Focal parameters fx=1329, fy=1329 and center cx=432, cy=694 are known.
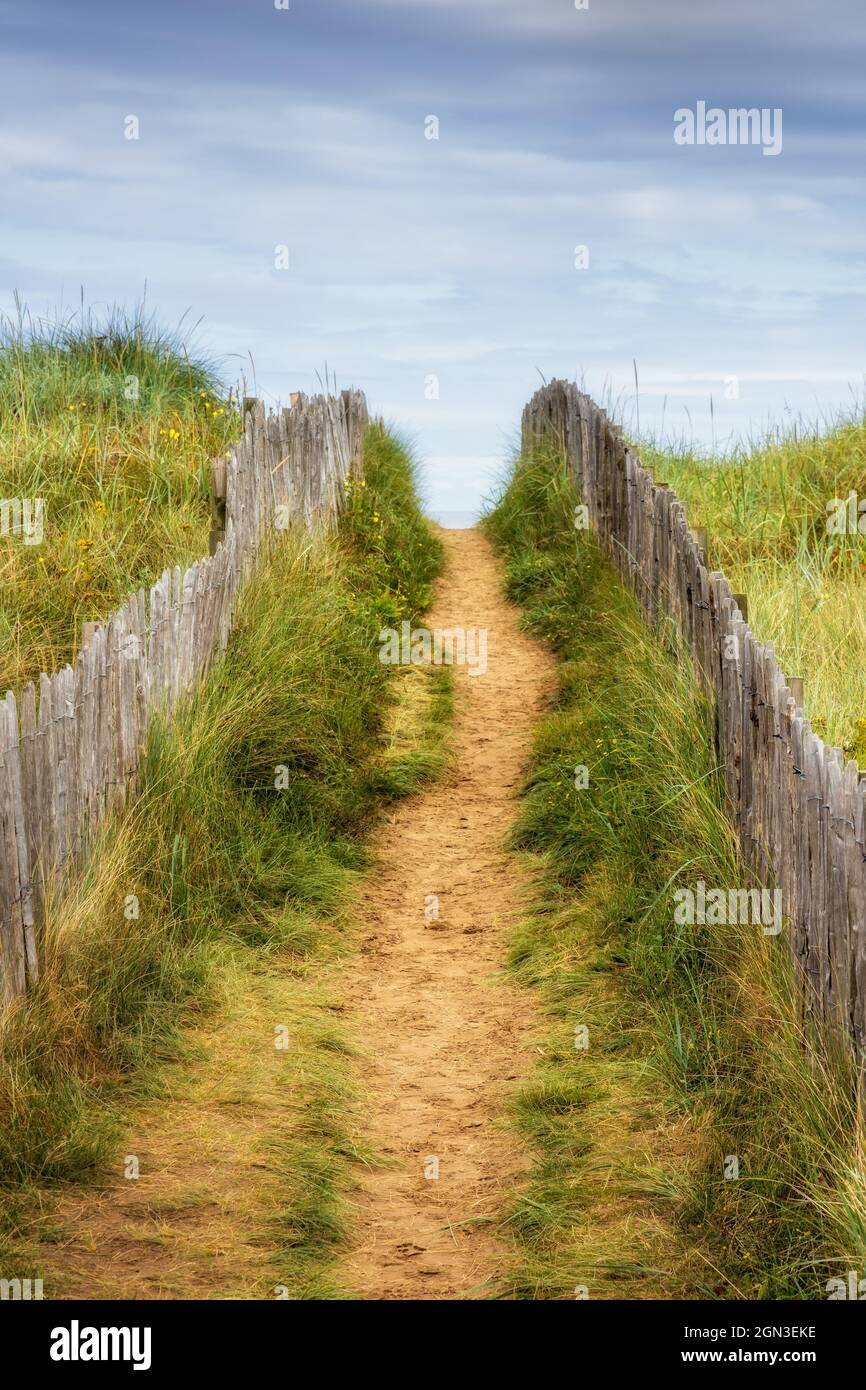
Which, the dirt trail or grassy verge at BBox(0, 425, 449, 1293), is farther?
grassy verge at BBox(0, 425, 449, 1293)

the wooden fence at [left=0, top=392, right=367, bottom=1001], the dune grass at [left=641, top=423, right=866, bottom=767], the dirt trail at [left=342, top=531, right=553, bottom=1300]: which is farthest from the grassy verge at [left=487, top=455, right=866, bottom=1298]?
the wooden fence at [left=0, top=392, right=367, bottom=1001]

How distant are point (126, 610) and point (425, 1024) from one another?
246 centimetres

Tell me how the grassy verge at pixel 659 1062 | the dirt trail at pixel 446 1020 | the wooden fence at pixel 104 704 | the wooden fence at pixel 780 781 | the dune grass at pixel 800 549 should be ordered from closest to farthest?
the grassy verge at pixel 659 1062 → the wooden fence at pixel 780 781 → the dirt trail at pixel 446 1020 → the wooden fence at pixel 104 704 → the dune grass at pixel 800 549

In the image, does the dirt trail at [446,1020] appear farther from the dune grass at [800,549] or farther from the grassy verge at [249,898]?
the dune grass at [800,549]

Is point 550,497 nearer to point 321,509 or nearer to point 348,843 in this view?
point 321,509

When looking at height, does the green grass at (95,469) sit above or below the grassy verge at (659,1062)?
above

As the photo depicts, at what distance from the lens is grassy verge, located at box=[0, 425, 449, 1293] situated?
4828mm

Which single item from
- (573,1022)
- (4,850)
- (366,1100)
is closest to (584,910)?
(573,1022)

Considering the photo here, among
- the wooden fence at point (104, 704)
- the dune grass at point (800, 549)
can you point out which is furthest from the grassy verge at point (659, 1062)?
the wooden fence at point (104, 704)

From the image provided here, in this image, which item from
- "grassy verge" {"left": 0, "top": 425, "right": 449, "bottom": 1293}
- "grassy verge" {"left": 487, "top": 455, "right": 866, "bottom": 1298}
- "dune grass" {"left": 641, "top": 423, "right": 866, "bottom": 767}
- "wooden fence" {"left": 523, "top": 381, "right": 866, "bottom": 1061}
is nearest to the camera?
"grassy verge" {"left": 487, "top": 455, "right": 866, "bottom": 1298}

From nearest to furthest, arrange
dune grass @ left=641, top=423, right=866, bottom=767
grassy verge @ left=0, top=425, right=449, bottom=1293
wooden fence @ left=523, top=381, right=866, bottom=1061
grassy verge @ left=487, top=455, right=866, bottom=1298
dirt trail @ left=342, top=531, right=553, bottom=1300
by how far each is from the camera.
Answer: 1. grassy verge @ left=487, top=455, right=866, bottom=1298
2. wooden fence @ left=523, top=381, right=866, bottom=1061
3. dirt trail @ left=342, top=531, right=553, bottom=1300
4. grassy verge @ left=0, top=425, right=449, bottom=1293
5. dune grass @ left=641, top=423, right=866, bottom=767

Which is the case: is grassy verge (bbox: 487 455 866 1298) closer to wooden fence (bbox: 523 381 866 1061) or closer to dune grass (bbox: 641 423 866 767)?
wooden fence (bbox: 523 381 866 1061)

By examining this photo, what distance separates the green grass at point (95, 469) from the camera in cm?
878

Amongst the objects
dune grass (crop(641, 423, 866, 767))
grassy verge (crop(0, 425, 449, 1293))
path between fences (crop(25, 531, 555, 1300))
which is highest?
dune grass (crop(641, 423, 866, 767))
